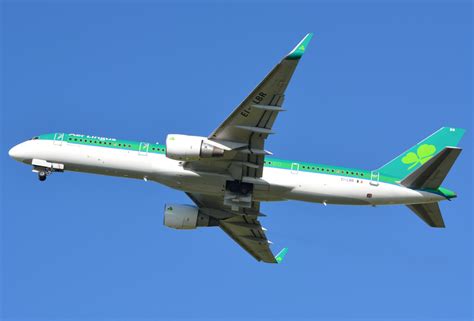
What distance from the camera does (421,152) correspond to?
197 feet

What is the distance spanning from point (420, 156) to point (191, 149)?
17393mm

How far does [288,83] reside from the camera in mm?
48000

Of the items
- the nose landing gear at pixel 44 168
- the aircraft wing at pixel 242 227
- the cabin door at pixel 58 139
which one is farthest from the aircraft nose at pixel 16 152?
the aircraft wing at pixel 242 227

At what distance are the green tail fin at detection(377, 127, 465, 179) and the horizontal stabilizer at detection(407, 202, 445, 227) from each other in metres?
2.43

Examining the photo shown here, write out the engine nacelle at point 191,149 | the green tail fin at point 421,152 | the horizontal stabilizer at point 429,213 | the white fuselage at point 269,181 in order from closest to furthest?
the engine nacelle at point 191,149 < the white fuselage at point 269,181 < the horizontal stabilizer at point 429,213 < the green tail fin at point 421,152

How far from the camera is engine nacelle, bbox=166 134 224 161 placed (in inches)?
2098

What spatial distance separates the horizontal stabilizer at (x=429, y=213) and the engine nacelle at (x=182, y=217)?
1599cm

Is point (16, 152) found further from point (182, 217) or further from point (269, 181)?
point (269, 181)

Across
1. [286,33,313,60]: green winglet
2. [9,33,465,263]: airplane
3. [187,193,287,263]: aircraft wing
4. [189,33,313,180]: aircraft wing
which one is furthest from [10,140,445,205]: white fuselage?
[286,33,313,60]: green winglet

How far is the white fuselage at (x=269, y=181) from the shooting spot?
5625 cm

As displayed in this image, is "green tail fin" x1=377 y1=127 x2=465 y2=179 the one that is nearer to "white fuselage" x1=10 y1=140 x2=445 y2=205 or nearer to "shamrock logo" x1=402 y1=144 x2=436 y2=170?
"shamrock logo" x1=402 y1=144 x2=436 y2=170

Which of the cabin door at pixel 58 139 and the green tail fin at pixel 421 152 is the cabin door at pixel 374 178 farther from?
the cabin door at pixel 58 139

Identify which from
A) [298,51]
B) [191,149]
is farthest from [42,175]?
[298,51]

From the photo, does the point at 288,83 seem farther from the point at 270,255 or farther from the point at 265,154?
the point at 270,255
